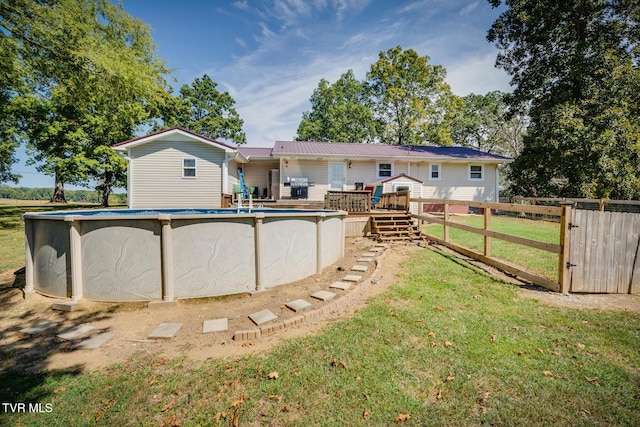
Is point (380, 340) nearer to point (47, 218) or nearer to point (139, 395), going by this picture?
point (139, 395)

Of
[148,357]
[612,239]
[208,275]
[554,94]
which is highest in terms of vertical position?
[554,94]

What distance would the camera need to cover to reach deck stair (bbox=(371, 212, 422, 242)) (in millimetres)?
9312

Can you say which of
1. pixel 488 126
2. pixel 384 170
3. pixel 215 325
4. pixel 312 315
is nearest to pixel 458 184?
pixel 384 170

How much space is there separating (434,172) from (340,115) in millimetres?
17249

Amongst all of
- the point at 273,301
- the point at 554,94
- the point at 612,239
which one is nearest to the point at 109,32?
the point at 273,301

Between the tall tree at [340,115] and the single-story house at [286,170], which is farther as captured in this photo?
the tall tree at [340,115]

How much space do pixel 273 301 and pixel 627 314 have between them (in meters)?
5.29

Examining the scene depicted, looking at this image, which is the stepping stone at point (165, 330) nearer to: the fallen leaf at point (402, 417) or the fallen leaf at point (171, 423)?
the fallen leaf at point (171, 423)

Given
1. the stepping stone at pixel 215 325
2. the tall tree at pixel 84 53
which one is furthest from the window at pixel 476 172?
the tall tree at pixel 84 53

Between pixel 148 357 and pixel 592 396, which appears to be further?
pixel 148 357

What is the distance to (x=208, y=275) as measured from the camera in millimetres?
4246

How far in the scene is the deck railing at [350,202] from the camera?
33.7 ft

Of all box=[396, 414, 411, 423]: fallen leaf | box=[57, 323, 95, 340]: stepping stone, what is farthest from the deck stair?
box=[57, 323, 95, 340]: stepping stone

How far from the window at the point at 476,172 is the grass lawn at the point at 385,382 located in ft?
55.7
